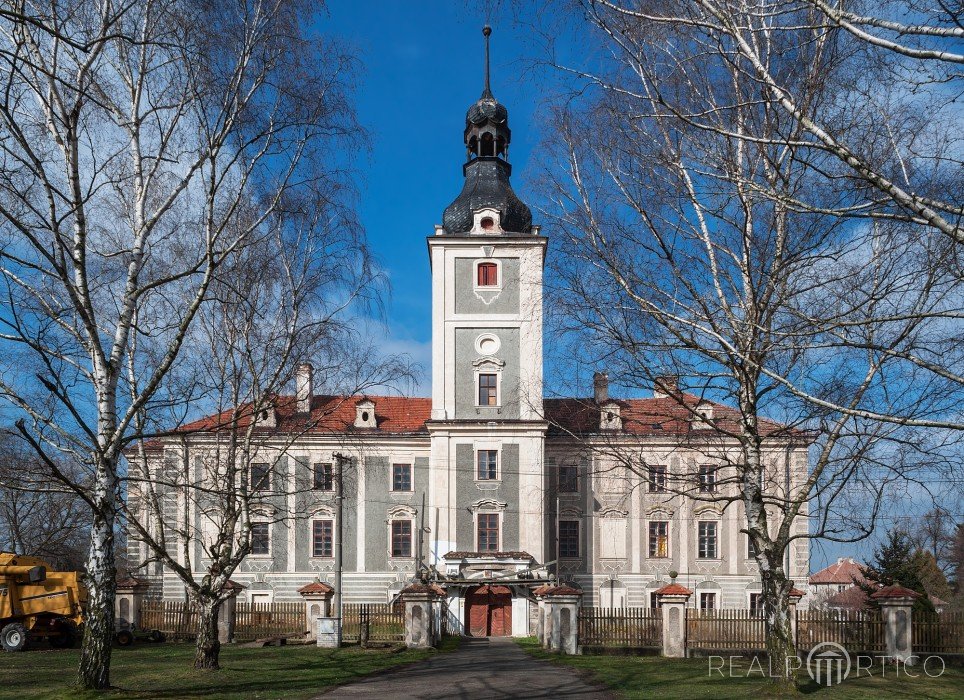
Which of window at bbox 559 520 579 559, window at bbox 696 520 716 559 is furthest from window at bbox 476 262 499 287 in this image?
window at bbox 696 520 716 559

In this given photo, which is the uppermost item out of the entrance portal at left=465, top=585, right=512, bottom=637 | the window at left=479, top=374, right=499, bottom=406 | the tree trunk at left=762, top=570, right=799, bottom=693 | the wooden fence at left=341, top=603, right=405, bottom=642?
the window at left=479, top=374, right=499, bottom=406

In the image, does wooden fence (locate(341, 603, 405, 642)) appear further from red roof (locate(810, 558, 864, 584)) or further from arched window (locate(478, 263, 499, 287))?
red roof (locate(810, 558, 864, 584))

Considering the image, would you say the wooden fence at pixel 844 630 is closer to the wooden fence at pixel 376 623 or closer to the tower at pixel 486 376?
the wooden fence at pixel 376 623

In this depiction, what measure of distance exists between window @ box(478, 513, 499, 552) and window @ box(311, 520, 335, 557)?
7363 mm

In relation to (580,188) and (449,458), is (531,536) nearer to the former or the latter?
(449,458)

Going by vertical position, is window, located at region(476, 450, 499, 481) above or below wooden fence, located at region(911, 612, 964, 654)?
above

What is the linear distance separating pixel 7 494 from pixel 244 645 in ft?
27.3

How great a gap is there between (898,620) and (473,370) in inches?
759

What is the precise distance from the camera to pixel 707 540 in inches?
1636

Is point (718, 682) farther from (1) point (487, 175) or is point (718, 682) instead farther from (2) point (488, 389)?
(1) point (487, 175)

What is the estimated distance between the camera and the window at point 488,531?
3791 centimetres

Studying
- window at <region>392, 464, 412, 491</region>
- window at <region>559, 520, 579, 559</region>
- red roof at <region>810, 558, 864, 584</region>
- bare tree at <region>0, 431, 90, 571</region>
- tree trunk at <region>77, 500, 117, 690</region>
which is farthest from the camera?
red roof at <region>810, 558, 864, 584</region>

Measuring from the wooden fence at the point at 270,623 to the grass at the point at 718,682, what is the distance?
31.9 feet

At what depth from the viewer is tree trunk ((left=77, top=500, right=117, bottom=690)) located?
13.4 meters
